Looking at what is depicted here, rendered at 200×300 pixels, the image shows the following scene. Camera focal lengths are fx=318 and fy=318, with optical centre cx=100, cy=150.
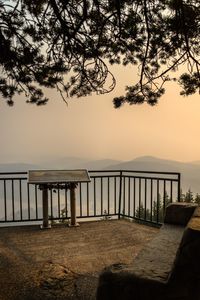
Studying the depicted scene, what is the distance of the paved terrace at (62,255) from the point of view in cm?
383

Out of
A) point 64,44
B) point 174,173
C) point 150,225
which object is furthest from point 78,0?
point 150,225

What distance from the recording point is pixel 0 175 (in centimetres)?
709

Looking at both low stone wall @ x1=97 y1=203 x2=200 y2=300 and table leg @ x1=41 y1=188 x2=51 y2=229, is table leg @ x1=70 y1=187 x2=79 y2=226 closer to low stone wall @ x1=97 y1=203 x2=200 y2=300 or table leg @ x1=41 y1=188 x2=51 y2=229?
table leg @ x1=41 y1=188 x2=51 y2=229

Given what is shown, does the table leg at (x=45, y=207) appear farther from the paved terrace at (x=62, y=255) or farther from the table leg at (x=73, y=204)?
the table leg at (x=73, y=204)

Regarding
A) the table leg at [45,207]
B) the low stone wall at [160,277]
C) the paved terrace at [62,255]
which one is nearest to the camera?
the low stone wall at [160,277]

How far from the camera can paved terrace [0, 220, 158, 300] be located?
12.6 feet

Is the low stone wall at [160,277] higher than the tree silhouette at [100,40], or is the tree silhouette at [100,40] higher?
the tree silhouette at [100,40]

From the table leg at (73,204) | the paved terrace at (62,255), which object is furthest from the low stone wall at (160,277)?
the table leg at (73,204)

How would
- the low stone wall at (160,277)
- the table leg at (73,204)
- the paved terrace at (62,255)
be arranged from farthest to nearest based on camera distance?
1. the table leg at (73,204)
2. the paved terrace at (62,255)
3. the low stone wall at (160,277)

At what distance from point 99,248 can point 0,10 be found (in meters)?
4.18

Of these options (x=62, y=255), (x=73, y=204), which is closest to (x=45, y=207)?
(x=73, y=204)

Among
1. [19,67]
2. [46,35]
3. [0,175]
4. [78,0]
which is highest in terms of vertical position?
[78,0]

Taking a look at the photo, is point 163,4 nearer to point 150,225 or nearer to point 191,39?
point 191,39

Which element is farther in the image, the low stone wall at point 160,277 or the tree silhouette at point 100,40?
the tree silhouette at point 100,40
